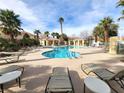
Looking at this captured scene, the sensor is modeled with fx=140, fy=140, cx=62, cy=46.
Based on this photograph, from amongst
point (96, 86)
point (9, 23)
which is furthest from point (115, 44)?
point (9, 23)

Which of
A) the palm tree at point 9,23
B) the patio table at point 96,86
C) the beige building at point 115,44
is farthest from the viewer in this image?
the palm tree at point 9,23

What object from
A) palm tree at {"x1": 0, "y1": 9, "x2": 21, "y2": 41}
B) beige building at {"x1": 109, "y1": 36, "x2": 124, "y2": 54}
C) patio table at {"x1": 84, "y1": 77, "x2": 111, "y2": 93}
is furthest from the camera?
palm tree at {"x1": 0, "y1": 9, "x2": 21, "y2": 41}

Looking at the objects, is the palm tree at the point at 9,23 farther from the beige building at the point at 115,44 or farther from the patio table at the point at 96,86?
the patio table at the point at 96,86

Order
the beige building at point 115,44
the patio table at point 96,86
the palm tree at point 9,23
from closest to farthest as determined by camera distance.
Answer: the patio table at point 96,86
the beige building at point 115,44
the palm tree at point 9,23

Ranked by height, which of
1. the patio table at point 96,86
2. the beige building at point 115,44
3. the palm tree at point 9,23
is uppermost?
the palm tree at point 9,23

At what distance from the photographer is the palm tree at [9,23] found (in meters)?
27.2

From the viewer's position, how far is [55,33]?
67438mm

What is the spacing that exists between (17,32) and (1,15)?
4.37m

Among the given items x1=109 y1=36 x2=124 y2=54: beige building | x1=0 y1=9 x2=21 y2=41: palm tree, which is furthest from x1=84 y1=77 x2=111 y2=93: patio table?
x1=0 y1=9 x2=21 y2=41: palm tree

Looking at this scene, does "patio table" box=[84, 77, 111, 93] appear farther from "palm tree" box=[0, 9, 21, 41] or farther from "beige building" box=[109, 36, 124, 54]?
"palm tree" box=[0, 9, 21, 41]

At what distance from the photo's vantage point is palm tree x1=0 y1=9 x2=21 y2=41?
2723cm

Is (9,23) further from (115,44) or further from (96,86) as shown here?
(96,86)

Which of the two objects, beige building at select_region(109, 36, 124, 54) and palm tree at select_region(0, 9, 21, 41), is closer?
beige building at select_region(109, 36, 124, 54)

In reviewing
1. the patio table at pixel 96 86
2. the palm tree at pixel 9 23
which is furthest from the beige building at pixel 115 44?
the palm tree at pixel 9 23
